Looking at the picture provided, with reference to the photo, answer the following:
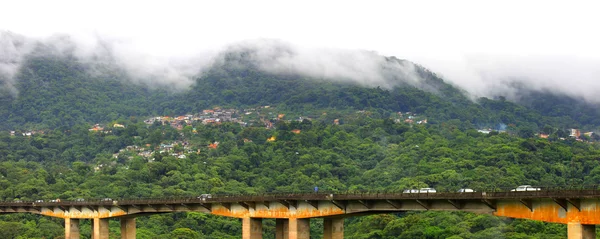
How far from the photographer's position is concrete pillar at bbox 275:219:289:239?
83812mm

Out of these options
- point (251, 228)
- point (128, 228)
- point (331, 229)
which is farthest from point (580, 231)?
point (128, 228)

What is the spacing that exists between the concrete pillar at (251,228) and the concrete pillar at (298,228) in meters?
5.38

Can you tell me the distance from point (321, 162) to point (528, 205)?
100315mm

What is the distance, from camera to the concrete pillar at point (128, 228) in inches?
3874

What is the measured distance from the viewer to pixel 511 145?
Answer: 509 ft

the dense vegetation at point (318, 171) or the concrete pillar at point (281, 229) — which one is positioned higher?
the dense vegetation at point (318, 171)

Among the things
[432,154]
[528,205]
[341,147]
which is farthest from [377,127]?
[528,205]

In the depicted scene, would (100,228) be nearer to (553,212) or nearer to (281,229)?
(281,229)

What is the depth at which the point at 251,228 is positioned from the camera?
275 feet

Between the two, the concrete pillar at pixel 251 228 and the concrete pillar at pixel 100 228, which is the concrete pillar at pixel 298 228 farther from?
the concrete pillar at pixel 100 228

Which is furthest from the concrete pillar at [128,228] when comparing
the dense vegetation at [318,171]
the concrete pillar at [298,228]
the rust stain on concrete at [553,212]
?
the rust stain on concrete at [553,212]

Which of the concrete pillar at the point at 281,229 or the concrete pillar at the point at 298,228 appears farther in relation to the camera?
Answer: the concrete pillar at the point at 281,229

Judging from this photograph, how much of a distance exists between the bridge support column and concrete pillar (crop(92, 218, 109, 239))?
188 ft

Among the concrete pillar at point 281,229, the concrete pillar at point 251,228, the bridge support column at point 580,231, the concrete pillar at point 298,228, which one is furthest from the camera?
the concrete pillar at point 281,229
